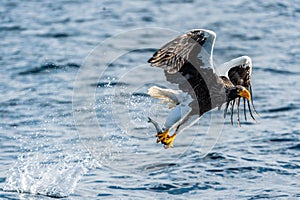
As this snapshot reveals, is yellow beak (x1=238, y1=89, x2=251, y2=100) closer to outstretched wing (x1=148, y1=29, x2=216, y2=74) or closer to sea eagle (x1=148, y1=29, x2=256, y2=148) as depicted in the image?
sea eagle (x1=148, y1=29, x2=256, y2=148)

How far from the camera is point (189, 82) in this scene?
9.28 m

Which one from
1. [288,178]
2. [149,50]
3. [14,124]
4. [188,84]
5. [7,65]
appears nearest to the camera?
[188,84]

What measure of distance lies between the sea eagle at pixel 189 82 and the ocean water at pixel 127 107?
1375mm

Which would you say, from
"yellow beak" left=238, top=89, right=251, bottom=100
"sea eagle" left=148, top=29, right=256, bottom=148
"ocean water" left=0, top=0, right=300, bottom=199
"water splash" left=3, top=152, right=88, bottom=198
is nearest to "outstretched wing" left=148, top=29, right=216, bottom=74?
"sea eagle" left=148, top=29, right=256, bottom=148

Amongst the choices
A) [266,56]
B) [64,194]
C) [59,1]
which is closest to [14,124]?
[64,194]

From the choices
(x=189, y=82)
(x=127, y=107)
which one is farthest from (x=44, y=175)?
(x=189, y=82)

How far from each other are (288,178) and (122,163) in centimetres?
261

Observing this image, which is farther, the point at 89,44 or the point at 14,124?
the point at 89,44

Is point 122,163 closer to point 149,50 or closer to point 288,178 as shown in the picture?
point 288,178

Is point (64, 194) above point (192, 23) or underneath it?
underneath

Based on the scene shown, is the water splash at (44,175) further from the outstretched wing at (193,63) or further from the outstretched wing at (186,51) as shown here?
the outstretched wing at (186,51)

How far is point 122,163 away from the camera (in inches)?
452

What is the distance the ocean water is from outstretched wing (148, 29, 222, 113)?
1654mm

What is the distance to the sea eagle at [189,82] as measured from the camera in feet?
28.9
